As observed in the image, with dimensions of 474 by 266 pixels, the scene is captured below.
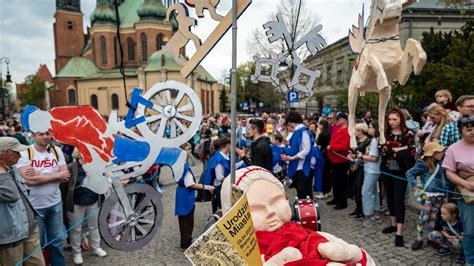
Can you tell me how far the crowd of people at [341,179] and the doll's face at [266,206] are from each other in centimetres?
144

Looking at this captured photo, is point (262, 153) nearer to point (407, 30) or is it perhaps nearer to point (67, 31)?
point (407, 30)

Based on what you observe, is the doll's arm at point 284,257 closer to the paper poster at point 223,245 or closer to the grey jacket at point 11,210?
the paper poster at point 223,245

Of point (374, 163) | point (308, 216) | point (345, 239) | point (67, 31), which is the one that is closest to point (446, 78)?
point (374, 163)

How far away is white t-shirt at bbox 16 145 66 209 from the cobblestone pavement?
1.18m

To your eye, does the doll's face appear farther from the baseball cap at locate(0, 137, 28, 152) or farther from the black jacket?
the black jacket

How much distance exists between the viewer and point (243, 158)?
14.6 feet

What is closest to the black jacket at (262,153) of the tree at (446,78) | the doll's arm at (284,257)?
the doll's arm at (284,257)

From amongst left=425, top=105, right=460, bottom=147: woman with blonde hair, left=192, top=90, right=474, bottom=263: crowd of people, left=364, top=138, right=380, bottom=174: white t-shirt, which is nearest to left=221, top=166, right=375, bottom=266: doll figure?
left=192, top=90, right=474, bottom=263: crowd of people

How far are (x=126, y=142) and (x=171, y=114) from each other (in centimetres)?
43

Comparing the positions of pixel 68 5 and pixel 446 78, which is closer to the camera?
pixel 446 78

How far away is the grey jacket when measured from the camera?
2600 mm

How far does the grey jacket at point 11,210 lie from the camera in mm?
2600

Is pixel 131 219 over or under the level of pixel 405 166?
under

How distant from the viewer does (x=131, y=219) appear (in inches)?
106
